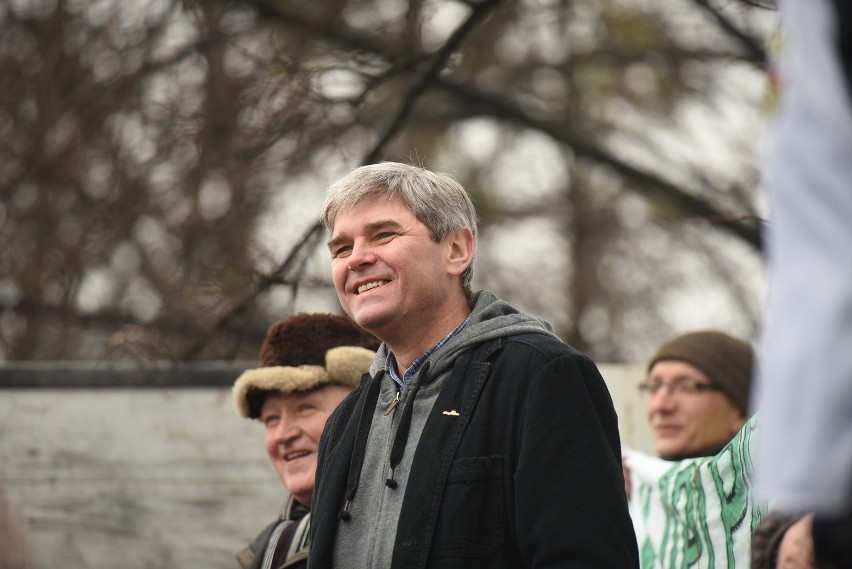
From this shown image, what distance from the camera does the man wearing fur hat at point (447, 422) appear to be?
2.61 metres

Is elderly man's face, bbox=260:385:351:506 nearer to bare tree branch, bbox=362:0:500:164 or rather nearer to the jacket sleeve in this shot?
the jacket sleeve

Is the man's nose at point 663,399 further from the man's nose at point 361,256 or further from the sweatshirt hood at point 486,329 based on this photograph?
the man's nose at point 361,256

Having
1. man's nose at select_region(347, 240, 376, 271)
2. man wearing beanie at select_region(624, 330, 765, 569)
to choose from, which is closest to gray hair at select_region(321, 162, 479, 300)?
man's nose at select_region(347, 240, 376, 271)

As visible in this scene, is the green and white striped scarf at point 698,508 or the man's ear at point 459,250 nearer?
the man's ear at point 459,250

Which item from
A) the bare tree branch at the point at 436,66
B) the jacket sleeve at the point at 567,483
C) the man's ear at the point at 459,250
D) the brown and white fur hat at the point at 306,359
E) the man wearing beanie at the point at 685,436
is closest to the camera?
the jacket sleeve at the point at 567,483

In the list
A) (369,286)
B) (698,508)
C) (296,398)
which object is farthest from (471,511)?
(296,398)

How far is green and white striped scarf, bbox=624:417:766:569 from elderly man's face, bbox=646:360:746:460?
11 cm

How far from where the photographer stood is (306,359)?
161 inches

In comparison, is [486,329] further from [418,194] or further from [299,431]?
[299,431]

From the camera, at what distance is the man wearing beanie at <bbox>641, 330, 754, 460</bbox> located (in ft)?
14.8

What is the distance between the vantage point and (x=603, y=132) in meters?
11.0

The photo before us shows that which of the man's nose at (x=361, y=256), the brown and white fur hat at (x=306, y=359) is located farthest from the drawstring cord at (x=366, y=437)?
the brown and white fur hat at (x=306, y=359)

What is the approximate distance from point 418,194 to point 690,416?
1.85 meters

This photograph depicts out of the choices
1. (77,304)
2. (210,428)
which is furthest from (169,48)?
(210,428)
